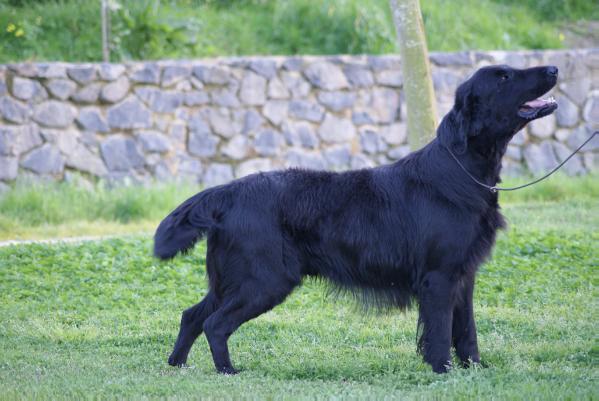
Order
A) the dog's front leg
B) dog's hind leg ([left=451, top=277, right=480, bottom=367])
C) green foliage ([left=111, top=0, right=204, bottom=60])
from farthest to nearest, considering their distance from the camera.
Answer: green foliage ([left=111, top=0, right=204, bottom=60])
dog's hind leg ([left=451, top=277, right=480, bottom=367])
the dog's front leg

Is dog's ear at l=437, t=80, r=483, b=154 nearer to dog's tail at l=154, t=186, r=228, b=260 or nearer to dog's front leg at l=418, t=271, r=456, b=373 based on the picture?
dog's front leg at l=418, t=271, r=456, b=373

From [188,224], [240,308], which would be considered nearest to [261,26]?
[188,224]

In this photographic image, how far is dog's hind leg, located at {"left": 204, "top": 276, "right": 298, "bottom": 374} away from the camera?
210 inches

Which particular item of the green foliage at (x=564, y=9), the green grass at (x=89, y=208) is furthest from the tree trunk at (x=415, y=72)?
the green foliage at (x=564, y=9)

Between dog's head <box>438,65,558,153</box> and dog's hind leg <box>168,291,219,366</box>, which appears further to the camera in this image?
dog's hind leg <box>168,291,219,366</box>

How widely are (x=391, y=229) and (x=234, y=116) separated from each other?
7852mm

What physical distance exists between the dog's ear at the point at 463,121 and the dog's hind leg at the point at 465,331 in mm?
925

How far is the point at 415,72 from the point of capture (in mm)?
8773

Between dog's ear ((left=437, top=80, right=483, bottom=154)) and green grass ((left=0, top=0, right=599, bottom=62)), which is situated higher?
green grass ((left=0, top=0, right=599, bottom=62))

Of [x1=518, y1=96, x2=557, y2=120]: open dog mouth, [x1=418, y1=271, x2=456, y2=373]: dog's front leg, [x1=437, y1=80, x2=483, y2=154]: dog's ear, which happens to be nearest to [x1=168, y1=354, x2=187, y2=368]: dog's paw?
[x1=418, y1=271, x2=456, y2=373]: dog's front leg

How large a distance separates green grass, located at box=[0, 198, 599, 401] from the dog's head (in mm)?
1314

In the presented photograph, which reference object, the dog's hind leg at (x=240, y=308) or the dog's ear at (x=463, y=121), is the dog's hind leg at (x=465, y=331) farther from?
the dog's hind leg at (x=240, y=308)

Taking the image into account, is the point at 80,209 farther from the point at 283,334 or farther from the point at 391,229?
the point at 391,229

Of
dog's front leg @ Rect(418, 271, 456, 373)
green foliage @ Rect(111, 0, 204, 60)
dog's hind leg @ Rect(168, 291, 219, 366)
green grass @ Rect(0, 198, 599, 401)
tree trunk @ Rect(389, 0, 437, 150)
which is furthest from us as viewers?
green foliage @ Rect(111, 0, 204, 60)
